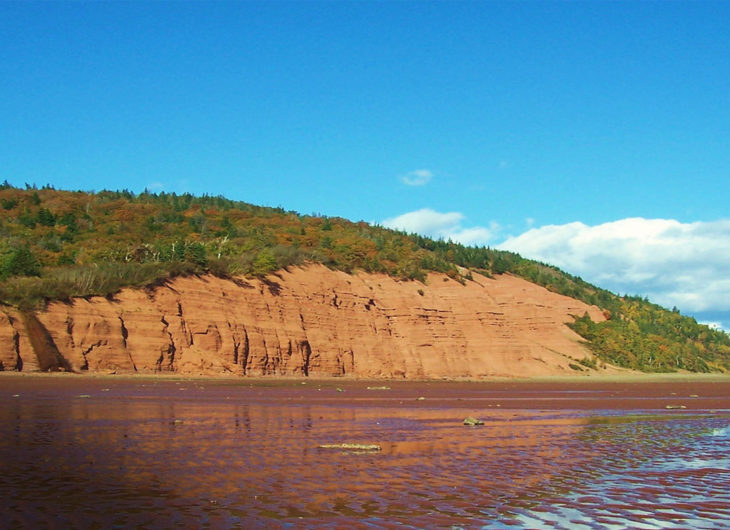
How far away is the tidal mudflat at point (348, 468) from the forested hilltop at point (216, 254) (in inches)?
897

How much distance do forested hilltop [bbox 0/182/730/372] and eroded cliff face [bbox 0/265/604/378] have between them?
1471 millimetres

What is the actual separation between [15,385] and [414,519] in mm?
24608

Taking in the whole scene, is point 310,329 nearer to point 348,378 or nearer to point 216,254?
point 348,378

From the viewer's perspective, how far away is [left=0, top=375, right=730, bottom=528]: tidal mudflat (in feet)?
28.2

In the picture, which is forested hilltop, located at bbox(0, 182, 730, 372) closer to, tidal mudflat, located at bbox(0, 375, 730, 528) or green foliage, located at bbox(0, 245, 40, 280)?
green foliage, located at bbox(0, 245, 40, 280)

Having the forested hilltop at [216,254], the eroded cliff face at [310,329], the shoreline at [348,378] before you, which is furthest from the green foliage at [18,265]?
the shoreline at [348,378]

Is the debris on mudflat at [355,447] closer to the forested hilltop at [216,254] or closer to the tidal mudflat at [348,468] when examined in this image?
the tidal mudflat at [348,468]

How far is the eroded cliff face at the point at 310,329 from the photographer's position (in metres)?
39.1

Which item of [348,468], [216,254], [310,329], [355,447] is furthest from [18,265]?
[348,468]

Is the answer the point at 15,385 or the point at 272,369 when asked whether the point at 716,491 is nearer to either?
the point at 15,385

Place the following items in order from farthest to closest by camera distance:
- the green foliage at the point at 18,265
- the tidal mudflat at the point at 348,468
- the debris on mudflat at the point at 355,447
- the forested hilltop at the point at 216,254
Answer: the forested hilltop at the point at 216,254
the green foliage at the point at 18,265
the debris on mudflat at the point at 355,447
the tidal mudflat at the point at 348,468

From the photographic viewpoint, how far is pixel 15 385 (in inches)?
1120

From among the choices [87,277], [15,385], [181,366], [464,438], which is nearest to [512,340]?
[181,366]

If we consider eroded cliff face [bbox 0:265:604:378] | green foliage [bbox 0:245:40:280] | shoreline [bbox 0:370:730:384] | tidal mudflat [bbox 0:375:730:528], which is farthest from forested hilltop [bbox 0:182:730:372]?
tidal mudflat [bbox 0:375:730:528]
